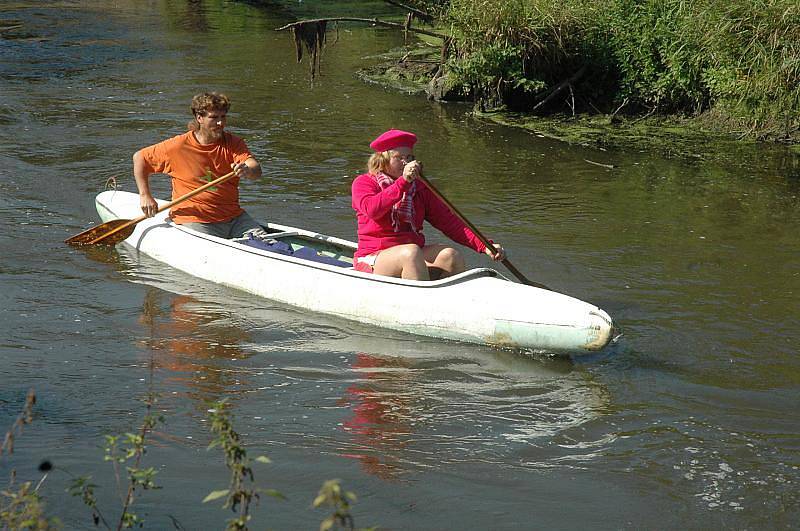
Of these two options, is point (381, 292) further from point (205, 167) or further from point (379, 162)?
point (205, 167)

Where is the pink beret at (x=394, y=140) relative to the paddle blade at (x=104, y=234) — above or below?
above

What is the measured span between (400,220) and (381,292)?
48 centimetres

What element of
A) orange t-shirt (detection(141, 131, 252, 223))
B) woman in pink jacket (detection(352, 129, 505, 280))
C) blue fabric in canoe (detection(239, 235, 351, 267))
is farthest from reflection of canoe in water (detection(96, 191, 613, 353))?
orange t-shirt (detection(141, 131, 252, 223))

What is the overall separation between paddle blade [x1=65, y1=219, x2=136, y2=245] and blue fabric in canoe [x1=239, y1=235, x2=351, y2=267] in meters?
1.31

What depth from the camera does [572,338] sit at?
21.4 feet

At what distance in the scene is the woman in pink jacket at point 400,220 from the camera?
672 cm

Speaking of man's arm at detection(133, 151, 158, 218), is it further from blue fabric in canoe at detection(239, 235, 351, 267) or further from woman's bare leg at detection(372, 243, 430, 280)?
woman's bare leg at detection(372, 243, 430, 280)

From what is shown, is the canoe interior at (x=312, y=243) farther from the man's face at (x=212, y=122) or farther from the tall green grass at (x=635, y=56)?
the tall green grass at (x=635, y=56)

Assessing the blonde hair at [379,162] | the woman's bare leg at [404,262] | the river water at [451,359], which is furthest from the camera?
the woman's bare leg at [404,262]

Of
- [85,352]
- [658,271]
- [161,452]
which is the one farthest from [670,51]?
[161,452]

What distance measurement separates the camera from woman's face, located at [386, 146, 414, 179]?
22.1 feet

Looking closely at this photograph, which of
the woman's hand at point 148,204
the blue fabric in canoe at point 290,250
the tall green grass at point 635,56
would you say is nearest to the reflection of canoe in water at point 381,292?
the blue fabric in canoe at point 290,250

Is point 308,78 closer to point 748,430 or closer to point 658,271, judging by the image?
point 658,271

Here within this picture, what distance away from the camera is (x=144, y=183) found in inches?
Answer: 318
